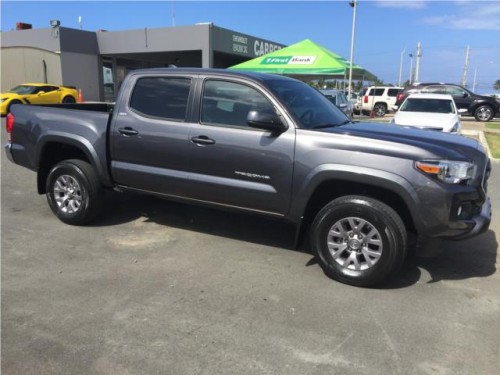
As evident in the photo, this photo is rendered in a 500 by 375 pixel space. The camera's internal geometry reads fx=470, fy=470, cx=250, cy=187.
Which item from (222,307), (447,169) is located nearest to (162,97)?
(222,307)

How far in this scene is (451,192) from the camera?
3811mm

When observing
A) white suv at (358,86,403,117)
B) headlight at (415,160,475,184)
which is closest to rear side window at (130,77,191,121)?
headlight at (415,160,475,184)

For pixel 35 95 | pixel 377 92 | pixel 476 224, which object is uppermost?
pixel 377 92

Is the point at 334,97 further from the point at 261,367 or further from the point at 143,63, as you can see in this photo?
the point at 143,63

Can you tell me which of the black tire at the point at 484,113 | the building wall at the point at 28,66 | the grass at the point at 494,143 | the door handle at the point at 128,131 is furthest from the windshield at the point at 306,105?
the building wall at the point at 28,66

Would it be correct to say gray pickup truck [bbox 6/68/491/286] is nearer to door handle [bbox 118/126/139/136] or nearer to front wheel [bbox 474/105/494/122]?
door handle [bbox 118/126/139/136]

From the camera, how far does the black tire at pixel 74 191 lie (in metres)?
5.43

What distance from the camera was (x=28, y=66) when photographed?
30859mm

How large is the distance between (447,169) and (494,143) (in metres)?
12.0

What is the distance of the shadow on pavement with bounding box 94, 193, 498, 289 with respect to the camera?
14.9ft

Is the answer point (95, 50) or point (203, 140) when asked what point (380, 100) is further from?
point (203, 140)

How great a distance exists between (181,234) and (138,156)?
3.34 ft

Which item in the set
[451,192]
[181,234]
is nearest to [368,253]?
[451,192]

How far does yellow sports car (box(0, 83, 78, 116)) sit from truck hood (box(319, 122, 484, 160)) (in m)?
21.1
